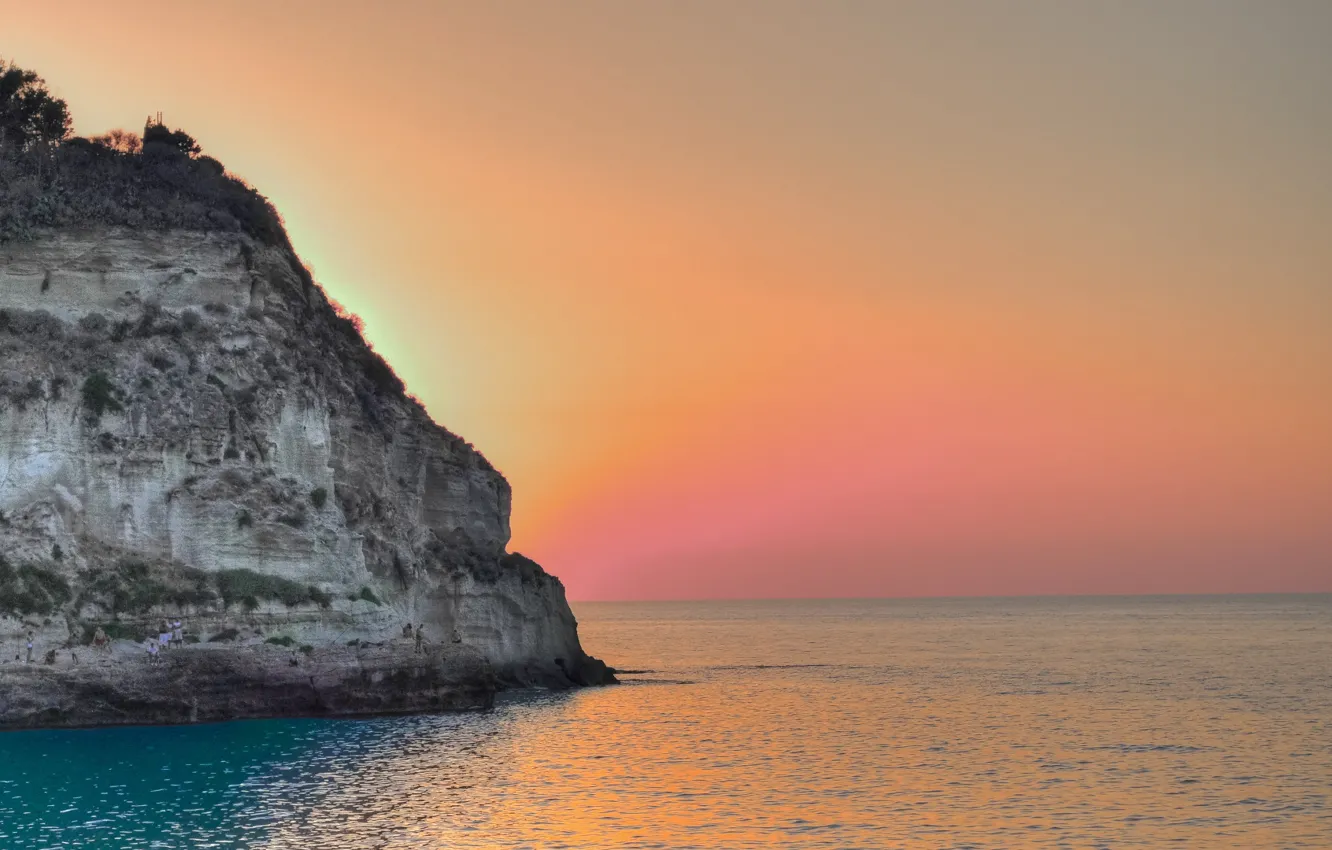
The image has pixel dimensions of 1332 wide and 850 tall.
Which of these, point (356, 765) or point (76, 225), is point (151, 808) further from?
point (76, 225)

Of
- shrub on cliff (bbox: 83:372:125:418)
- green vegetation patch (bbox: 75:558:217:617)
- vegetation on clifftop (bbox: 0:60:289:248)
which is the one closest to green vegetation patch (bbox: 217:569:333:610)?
green vegetation patch (bbox: 75:558:217:617)

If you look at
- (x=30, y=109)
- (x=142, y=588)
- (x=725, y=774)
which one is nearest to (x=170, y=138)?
(x=30, y=109)

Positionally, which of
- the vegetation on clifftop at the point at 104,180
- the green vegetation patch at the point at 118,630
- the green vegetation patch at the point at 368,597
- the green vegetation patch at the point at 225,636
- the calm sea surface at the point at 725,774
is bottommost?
the calm sea surface at the point at 725,774

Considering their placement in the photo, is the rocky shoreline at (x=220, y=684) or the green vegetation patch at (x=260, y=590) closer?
the rocky shoreline at (x=220, y=684)

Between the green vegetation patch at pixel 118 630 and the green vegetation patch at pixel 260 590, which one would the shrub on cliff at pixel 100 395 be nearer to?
the green vegetation patch at pixel 260 590

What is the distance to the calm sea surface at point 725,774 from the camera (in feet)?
85.1

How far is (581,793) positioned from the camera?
30.9 m

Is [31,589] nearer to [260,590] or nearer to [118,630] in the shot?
[118,630]

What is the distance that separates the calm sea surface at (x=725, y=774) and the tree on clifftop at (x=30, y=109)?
3011 cm

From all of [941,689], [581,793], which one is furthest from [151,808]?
[941,689]

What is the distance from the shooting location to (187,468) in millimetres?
44594

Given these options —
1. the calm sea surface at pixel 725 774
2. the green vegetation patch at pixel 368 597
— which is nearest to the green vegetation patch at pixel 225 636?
the calm sea surface at pixel 725 774

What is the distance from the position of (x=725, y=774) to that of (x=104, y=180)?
113ft

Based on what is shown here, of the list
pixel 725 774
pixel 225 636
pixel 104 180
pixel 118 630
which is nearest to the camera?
pixel 725 774
